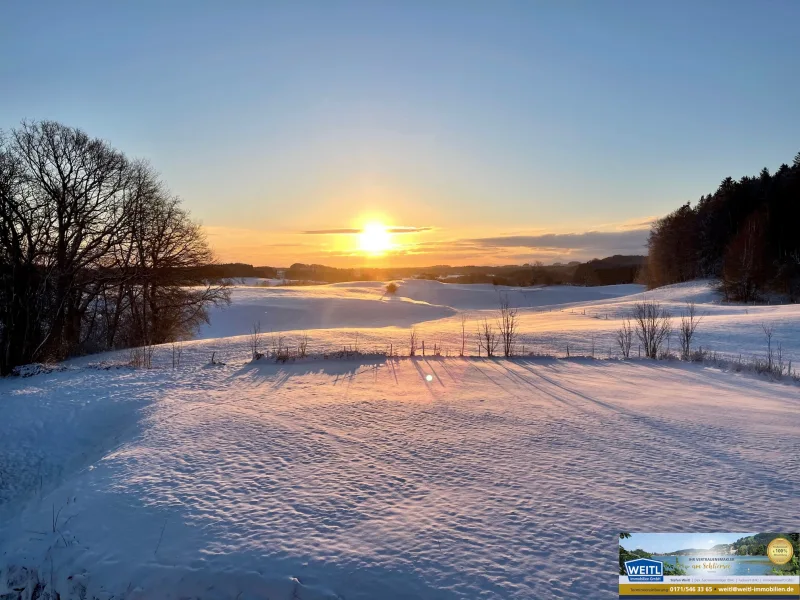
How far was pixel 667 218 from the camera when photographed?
53438 millimetres

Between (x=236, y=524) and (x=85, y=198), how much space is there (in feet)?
64.0

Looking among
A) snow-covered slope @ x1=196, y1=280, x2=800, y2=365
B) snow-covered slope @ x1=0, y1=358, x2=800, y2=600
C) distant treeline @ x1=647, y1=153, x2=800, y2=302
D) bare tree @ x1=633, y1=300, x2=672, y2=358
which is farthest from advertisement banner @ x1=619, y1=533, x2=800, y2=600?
distant treeline @ x1=647, y1=153, x2=800, y2=302

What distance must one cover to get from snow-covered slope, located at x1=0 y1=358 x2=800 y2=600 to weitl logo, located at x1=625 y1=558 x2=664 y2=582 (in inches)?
4.8

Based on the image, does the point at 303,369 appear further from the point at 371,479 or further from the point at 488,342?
the point at 371,479

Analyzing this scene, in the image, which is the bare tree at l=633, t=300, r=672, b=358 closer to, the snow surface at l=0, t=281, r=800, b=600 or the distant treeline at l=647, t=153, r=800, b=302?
the snow surface at l=0, t=281, r=800, b=600

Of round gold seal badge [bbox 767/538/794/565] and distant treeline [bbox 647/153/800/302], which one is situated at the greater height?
distant treeline [bbox 647/153/800/302]

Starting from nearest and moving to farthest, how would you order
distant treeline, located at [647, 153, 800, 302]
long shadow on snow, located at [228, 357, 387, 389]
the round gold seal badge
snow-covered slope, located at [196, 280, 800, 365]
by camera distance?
the round gold seal badge
long shadow on snow, located at [228, 357, 387, 389]
snow-covered slope, located at [196, 280, 800, 365]
distant treeline, located at [647, 153, 800, 302]

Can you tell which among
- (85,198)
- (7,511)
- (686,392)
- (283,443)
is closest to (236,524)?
(283,443)

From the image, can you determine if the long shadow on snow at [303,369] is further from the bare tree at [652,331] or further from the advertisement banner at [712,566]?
the bare tree at [652,331]

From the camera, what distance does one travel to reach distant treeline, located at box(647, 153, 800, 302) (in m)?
32.1

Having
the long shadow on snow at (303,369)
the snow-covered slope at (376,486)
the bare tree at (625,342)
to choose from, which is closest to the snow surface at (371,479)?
the snow-covered slope at (376,486)

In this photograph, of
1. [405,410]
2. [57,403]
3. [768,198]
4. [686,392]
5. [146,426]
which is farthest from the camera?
[768,198]

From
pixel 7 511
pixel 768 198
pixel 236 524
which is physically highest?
pixel 768 198

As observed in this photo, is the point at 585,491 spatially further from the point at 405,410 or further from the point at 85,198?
the point at 85,198
